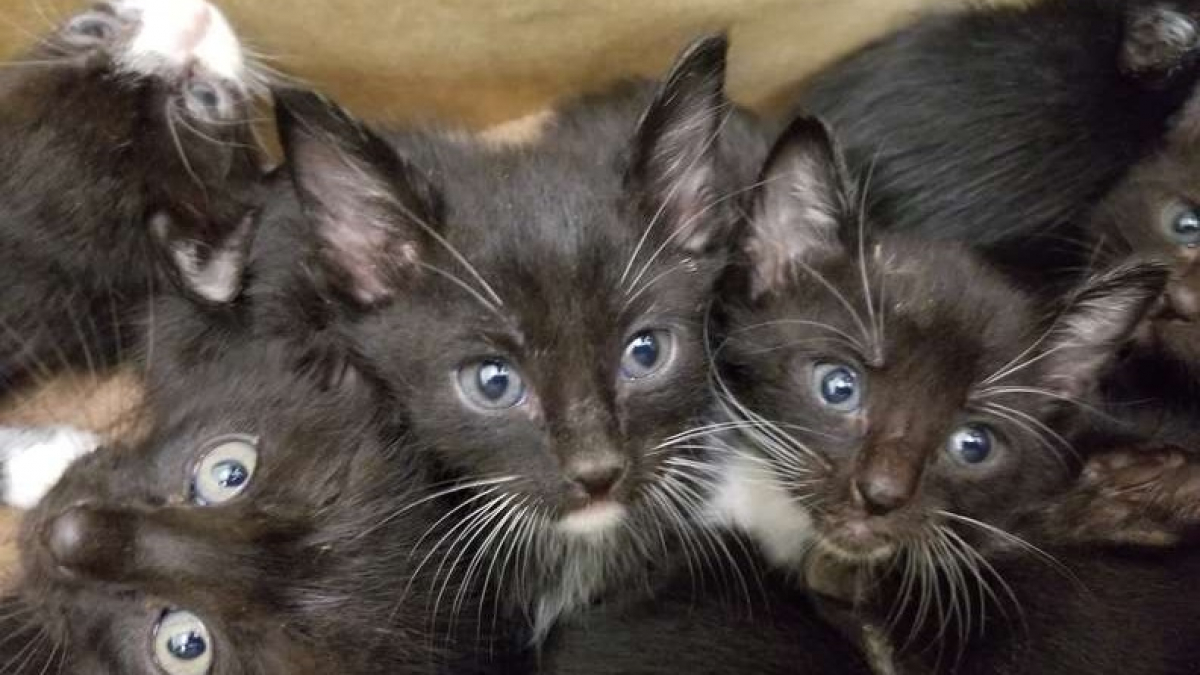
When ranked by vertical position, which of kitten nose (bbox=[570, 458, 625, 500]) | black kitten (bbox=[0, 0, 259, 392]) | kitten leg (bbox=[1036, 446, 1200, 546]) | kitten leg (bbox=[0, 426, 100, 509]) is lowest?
kitten leg (bbox=[1036, 446, 1200, 546])

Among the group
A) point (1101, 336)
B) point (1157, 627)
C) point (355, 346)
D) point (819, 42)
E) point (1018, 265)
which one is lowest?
point (1157, 627)

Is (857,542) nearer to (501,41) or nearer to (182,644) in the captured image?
(182,644)

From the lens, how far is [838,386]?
1.74m

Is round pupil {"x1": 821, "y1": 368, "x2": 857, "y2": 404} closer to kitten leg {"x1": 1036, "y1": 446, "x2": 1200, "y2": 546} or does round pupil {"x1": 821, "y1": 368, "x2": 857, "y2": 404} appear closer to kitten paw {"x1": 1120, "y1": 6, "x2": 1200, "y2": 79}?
kitten leg {"x1": 1036, "y1": 446, "x2": 1200, "y2": 546}

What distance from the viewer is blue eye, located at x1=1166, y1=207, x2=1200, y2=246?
2.00 m

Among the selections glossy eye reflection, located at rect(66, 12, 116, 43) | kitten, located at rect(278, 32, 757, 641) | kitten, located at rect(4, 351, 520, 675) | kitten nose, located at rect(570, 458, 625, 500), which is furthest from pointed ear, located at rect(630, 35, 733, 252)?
glossy eye reflection, located at rect(66, 12, 116, 43)

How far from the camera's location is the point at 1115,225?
2.07 m

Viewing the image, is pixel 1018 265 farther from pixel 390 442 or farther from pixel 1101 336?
pixel 390 442

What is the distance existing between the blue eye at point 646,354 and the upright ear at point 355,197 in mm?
309

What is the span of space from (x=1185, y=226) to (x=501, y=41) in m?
1.27

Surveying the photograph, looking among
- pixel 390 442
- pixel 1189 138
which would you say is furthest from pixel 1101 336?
pixel 390 442

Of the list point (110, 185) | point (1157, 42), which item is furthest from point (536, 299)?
point (1157, 42)

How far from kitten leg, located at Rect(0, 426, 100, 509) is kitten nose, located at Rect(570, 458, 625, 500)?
86 centimetres

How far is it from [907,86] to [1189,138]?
1.57 ft
